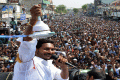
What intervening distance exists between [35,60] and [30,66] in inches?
5.5

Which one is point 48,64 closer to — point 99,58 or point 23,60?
point 23,60

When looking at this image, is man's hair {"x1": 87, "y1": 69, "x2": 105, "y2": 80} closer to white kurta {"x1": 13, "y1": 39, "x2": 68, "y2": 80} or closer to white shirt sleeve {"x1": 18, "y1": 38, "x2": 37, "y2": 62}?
white kurta {"x1": 13, "y1": 39, "x2": 68, "y2": 80}

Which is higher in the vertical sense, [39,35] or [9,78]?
[39,35]

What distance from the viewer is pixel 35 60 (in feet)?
5.64

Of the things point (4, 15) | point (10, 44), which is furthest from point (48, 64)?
point (4, 15)

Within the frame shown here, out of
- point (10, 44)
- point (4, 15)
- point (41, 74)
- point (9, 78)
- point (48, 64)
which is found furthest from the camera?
point (4, 15)

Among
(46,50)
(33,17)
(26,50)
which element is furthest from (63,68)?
(33,17)

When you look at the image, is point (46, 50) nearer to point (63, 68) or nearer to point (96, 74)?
point (63, 68)

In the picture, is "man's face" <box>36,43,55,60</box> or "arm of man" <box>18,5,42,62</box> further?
"man's face" <box>36,43,55,60</box>

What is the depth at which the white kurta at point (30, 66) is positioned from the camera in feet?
4.84

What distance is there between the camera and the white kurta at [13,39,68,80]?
1.48 metres

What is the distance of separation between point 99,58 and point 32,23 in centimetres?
668

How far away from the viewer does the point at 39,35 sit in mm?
1402

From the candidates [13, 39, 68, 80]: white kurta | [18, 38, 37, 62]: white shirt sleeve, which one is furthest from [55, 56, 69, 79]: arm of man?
[18, 38, 37, 62]: white shirt sleeve
